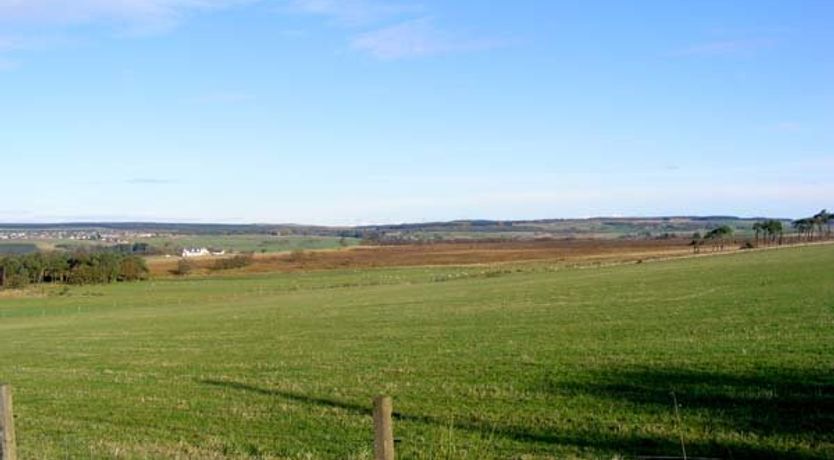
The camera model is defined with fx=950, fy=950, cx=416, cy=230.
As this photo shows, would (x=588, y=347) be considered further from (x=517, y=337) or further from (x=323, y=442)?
(x=323, y=442)

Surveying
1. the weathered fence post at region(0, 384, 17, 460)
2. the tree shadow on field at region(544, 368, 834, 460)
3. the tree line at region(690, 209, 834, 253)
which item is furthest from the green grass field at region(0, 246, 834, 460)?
the tree line at region(690, 209, 834, 253)

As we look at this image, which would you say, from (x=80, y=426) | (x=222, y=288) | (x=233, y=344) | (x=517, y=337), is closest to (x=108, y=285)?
(x=222, y=288)

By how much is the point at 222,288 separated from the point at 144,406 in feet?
282

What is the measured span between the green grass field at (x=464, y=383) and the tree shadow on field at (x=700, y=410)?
53 mm

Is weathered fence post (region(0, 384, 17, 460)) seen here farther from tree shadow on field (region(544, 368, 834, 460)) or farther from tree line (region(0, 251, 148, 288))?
tree line (region(0, 251, 148, 288))

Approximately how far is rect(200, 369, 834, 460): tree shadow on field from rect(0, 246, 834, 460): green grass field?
0.05 metres

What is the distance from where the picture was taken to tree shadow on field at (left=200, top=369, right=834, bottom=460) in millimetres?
12531

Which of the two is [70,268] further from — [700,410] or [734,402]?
[700,410]

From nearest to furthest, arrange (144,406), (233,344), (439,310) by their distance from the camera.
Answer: (144,406)
(233,344)
(439,310)

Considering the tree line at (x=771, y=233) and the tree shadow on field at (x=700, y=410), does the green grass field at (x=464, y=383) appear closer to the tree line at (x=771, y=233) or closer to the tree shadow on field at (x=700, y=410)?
the tree shadow on field at (x=700, y=410)

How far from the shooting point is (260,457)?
43.1 ft

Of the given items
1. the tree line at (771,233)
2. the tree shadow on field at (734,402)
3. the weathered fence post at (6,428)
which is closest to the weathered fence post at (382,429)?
the weathered fence post at (6,428)

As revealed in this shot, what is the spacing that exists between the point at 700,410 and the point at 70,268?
12519 cm

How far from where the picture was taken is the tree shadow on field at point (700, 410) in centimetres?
1253
